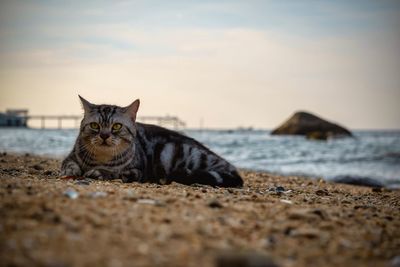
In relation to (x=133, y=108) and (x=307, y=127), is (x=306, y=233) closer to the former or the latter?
(x=133, y=108)

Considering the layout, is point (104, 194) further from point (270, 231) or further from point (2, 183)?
point (270, 231)

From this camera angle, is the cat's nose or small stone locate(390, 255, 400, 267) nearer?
small stone locate(390, 255, 400, 267)

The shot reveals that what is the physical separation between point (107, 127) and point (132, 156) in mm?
583

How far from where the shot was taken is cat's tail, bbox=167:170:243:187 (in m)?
5.85

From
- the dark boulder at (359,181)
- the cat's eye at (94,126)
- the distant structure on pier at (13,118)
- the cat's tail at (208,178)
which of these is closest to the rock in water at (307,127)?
the dark boulder at (359,181)

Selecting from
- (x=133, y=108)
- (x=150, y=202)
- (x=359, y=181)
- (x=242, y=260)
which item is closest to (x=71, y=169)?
(x=133, y=108)

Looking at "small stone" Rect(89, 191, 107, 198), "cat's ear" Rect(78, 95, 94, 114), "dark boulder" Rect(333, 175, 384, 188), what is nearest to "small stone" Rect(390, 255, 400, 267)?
"small stone" Rect(89, 191, 107, 198)

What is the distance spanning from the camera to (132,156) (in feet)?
19.4

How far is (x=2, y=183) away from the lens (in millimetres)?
3898

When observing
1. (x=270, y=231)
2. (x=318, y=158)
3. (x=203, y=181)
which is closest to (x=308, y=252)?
(x=270, y=231)

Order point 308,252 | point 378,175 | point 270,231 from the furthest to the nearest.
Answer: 1. point 378,175
2. point 270,231
3. point 308,252

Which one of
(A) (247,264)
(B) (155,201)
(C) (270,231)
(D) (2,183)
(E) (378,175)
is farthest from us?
(E) (378,175)

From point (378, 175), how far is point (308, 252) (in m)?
12.4

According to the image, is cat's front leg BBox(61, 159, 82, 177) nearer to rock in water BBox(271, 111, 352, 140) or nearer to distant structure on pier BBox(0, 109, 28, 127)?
rock in water BBox(271, 111, 352, 140)
